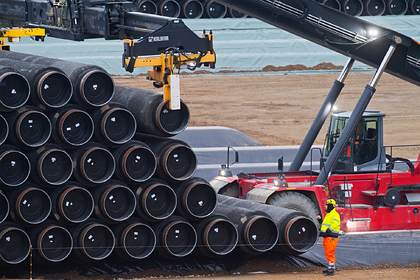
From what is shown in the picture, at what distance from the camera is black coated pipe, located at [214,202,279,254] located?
9945mm

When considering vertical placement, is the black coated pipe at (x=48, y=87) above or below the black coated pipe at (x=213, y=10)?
below

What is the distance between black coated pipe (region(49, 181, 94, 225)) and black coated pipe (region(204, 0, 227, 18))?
24656 mm

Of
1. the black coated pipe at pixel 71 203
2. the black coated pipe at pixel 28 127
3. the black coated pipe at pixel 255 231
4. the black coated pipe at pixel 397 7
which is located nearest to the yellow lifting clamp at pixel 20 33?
the black coated pipe at pixel 28 127

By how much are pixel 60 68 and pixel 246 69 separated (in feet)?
75.5

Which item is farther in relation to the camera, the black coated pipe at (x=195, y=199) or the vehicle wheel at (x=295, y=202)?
the vehicle wheel at (x=295, y=202)

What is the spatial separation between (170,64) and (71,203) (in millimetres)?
2462

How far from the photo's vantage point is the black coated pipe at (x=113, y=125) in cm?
916

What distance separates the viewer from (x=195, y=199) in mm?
9742

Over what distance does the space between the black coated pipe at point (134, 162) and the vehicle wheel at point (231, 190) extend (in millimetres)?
3787

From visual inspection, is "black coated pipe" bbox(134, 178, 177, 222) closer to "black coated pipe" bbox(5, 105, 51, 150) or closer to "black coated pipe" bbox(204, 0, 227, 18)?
"black coated pipe" bbox(5, 105, 51, 150)

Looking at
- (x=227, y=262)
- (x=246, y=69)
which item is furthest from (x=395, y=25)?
(x=227, y=262)

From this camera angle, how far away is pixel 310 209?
38.5 ft

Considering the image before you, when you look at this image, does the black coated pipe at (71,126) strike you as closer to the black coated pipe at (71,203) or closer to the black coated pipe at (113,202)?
the black coated pipe at (71,203)

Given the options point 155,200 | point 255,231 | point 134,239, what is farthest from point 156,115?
point 255,231
